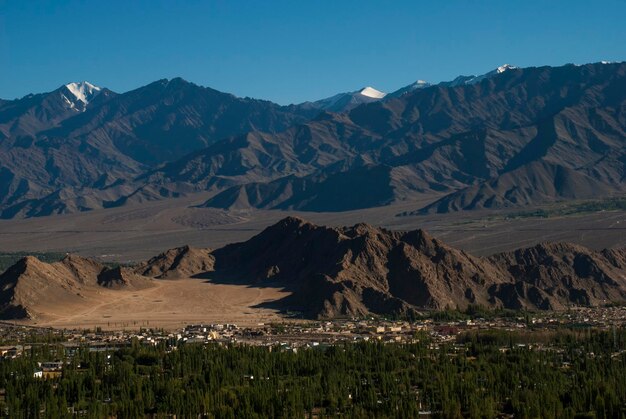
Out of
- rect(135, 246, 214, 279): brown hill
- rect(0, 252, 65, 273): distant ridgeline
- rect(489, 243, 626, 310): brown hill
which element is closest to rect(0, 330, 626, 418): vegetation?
rect(489, 243, 626, 310): brown hill

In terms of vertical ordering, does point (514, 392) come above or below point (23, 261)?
below

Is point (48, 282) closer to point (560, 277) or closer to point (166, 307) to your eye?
point (166, 307)

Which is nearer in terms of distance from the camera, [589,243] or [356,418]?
[356,418]

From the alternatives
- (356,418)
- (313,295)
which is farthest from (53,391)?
(313,295)

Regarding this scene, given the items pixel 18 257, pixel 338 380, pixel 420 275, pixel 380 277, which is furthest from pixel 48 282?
pixel 18 257

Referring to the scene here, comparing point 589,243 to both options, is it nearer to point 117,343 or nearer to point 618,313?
point 618,313
